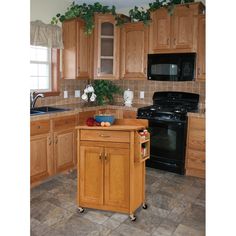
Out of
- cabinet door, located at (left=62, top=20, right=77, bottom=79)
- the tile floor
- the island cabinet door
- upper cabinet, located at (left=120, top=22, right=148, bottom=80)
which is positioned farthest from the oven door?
the island cabinet door

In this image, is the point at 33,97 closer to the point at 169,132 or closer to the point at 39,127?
the point at 39,127

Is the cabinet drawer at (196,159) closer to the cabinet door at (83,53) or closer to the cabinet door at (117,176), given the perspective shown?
the cabinet door at (117,176)

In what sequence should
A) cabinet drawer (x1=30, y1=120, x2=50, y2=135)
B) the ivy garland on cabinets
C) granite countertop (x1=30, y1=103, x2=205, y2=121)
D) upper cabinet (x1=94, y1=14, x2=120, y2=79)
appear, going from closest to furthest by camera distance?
cabinet drawer (x1=30, y1=120, x2=50, y2=135)
granite countertop (x1=30, y1=103, x2=205, y2=121)
the ivy garland on cabinets
upper cabinet (x1=94, y1=14, x2=120, y2=79)

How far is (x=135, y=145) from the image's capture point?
2.50 meters

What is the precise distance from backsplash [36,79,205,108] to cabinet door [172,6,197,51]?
661 millimetres

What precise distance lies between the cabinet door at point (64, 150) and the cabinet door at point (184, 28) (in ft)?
6.58

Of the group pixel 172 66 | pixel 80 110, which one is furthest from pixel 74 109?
pixel 172 66

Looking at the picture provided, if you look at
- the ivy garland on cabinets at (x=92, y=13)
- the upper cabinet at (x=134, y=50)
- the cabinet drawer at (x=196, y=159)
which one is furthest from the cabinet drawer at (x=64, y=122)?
the cabinet drawer at (x=196, y=159)

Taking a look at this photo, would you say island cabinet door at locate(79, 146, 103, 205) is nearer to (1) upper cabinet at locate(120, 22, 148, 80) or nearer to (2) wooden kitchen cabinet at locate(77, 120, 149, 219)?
(2) wooden kitchen cabinet at locate(77, 120, 149, 219)

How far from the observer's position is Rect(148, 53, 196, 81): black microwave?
3.89 metres

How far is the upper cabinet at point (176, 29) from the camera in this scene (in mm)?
3811
